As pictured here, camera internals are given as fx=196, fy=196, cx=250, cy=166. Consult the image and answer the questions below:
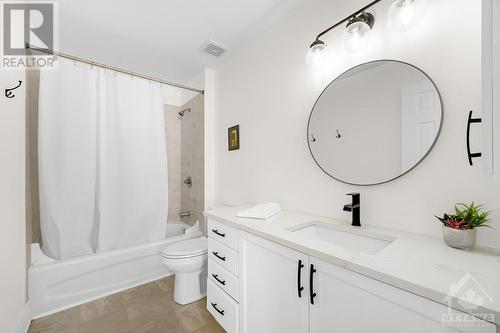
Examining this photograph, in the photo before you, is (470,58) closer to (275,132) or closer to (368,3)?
(368,3)

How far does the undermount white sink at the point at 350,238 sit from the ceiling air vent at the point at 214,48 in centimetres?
192

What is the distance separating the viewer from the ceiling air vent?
1.98 metres

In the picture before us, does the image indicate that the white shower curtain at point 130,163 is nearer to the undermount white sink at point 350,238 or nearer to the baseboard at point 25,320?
the baseboard at point 25,320

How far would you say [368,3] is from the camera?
1150 millimetres

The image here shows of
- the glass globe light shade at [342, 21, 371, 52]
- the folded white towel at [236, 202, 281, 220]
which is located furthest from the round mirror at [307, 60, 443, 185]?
the folded white towel at [236, 202, 281, 220]

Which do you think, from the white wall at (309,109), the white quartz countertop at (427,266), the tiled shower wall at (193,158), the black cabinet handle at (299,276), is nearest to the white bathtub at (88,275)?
the tiled shower wall at (193,158)

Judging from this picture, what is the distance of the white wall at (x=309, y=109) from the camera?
0.87 m

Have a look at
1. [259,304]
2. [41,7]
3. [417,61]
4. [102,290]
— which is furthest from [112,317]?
[417,61]

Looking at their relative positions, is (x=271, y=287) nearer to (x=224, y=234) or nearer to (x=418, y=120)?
(x=224, y=234)

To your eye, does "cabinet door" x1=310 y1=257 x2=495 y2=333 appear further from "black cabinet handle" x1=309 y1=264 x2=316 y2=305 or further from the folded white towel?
the folded white towel

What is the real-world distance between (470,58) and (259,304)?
5.18 ft

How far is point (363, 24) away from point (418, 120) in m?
0.62

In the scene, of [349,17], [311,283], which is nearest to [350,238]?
[311,283]

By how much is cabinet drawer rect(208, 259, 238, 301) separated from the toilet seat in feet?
0.79
